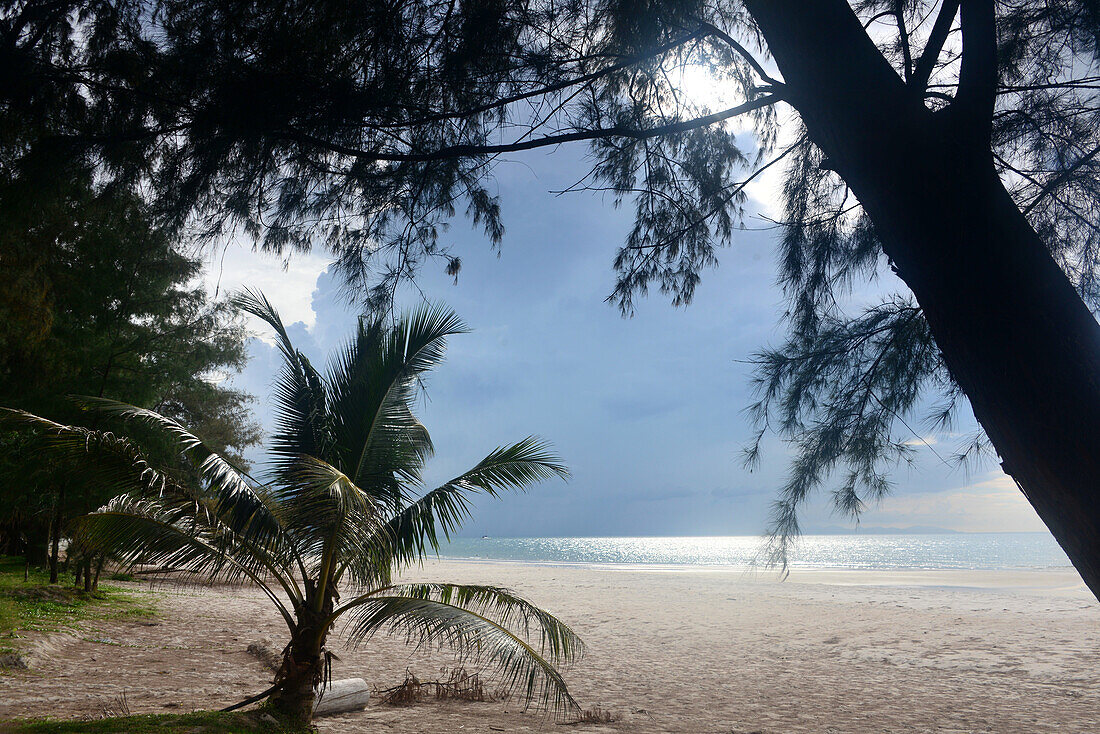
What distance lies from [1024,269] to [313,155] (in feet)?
11.8

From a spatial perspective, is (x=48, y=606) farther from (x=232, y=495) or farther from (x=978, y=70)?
(x=978, y=70)

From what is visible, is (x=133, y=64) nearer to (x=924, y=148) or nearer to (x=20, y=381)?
(x=924, y=148)

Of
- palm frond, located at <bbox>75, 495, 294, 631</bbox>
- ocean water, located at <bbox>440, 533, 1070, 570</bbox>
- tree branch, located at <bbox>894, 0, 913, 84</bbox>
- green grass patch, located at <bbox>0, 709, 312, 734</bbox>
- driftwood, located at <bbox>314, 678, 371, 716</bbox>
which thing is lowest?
ocean water, located at <bbox>440, 533, 1070, 570</bbox>

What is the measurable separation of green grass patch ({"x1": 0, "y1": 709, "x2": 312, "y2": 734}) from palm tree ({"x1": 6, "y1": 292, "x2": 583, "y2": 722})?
0.30m

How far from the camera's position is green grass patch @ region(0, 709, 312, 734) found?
14.9 feet

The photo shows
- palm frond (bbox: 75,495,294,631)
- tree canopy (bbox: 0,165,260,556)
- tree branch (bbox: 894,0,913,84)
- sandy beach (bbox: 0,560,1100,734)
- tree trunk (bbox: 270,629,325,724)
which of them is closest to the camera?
tree branch (bbox: 894,0,913,84)

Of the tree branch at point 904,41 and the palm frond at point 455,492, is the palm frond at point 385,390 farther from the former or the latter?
the tree branch at point 904,41

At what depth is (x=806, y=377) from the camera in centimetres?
523

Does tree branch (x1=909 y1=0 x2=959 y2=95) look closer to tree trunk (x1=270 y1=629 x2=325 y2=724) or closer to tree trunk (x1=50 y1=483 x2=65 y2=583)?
tree trunk (x1=270 y1=629 x2=325 y2=724)

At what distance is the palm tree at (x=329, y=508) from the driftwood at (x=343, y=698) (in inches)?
38.4

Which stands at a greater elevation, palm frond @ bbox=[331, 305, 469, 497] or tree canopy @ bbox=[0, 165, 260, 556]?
tree canopy @ bbox=[0, 165, 260, 556]

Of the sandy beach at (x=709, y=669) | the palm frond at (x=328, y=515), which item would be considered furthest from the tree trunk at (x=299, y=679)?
the sandy beach at (x=709, y=669)

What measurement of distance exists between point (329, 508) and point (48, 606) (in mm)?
9103

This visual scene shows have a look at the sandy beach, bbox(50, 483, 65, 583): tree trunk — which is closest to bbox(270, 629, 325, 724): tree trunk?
the sandy beach
